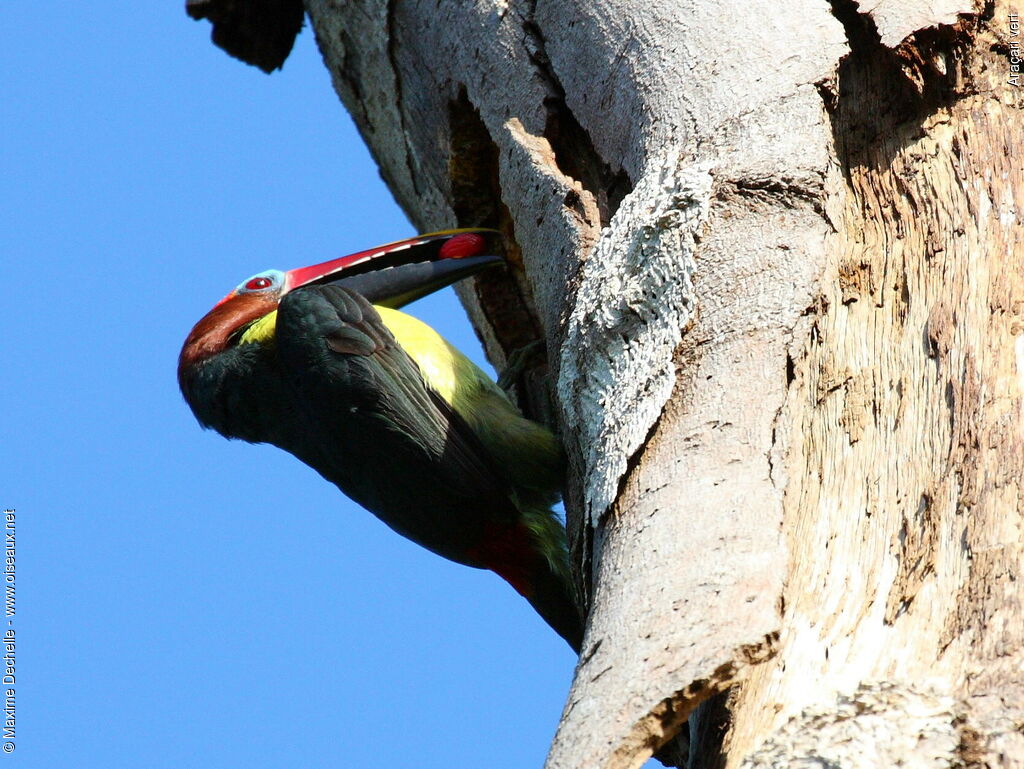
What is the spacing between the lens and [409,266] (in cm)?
393

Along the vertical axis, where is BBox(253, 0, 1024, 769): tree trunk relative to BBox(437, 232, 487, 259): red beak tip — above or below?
below

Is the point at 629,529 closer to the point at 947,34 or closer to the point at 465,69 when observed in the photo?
the point at 947,34

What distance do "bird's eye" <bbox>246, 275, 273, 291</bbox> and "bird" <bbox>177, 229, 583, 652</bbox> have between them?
17.1 inches

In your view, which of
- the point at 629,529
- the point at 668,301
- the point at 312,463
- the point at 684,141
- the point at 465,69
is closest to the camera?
the point at 629,529

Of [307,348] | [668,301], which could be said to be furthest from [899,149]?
[307,348]

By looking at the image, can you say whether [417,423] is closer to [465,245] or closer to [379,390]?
→ [379,390]

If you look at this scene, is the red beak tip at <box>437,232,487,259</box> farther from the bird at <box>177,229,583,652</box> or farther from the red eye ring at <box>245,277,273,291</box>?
the red eye ring at <box>245,277,273,291</box>

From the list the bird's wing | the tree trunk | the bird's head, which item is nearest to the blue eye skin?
the bird's head

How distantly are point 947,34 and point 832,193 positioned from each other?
0.55m

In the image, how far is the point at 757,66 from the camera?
2668 mm

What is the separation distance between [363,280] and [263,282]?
1.67ft

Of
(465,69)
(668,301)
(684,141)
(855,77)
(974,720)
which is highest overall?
(465,69)

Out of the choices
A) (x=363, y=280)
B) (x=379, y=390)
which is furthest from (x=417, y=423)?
(x=363, y=280)

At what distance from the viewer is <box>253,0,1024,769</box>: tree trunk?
69.4 inches
